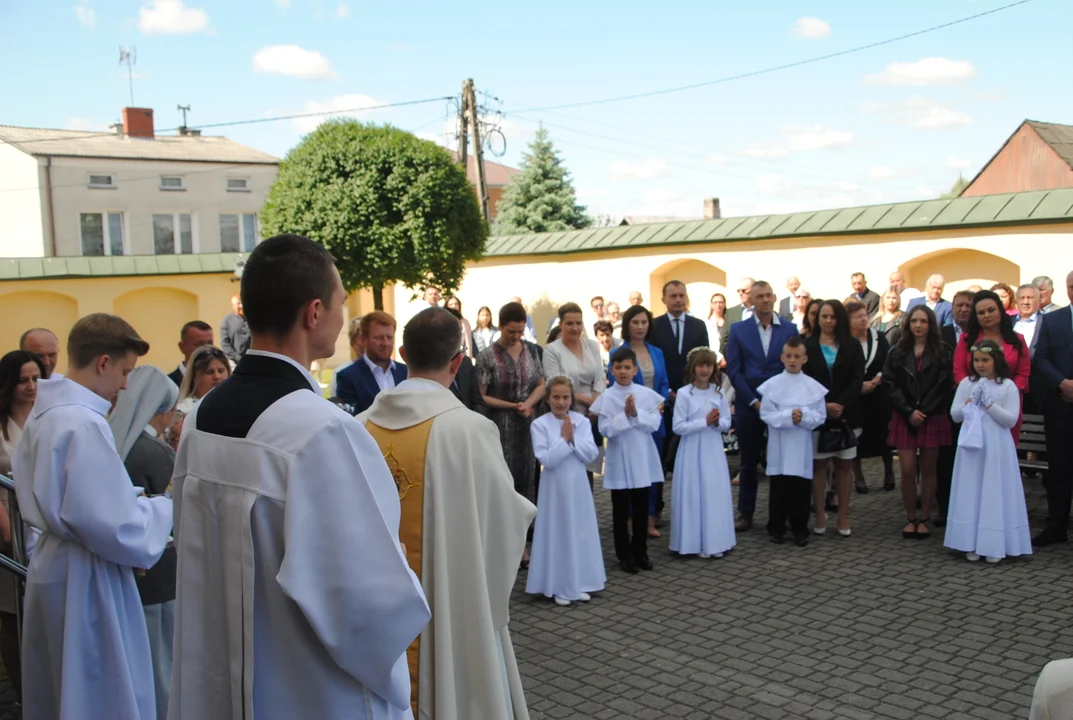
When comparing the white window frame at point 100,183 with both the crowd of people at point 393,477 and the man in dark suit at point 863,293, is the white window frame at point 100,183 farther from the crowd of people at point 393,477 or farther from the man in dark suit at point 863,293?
the crowd of people at point 393,477

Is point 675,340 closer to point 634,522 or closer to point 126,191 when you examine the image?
point 634,522

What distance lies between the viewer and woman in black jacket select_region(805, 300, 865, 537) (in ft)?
26.2

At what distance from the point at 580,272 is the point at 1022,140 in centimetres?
1472

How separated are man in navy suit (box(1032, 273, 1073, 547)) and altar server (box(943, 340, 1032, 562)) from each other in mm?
492

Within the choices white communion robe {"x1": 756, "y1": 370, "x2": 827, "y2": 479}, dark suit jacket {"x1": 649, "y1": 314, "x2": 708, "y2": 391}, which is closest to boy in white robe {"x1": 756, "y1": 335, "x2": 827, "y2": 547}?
white communion robe {"x1": 756, "y1": 370, "x2": 827, "y2": 479}

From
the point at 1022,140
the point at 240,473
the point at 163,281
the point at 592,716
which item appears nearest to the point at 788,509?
the point at 592,716

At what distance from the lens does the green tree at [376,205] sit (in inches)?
815

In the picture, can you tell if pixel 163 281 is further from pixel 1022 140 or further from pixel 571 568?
pixel 1022 140

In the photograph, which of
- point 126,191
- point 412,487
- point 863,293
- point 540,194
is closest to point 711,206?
point 540,194

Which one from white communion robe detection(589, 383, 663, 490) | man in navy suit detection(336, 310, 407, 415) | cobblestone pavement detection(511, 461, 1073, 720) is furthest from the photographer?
white communion robe detection(589, 383, 663, 490)

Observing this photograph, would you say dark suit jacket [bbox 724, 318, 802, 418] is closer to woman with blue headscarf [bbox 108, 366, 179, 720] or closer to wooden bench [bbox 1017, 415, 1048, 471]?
wooden bench [bbox 1017, 415, 1048, 471]

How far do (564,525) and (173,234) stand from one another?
3800cm

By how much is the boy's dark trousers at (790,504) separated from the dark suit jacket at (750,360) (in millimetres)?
723

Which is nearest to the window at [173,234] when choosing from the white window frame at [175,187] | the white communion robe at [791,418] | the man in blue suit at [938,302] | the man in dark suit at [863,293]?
the white window frame at [175,187]
